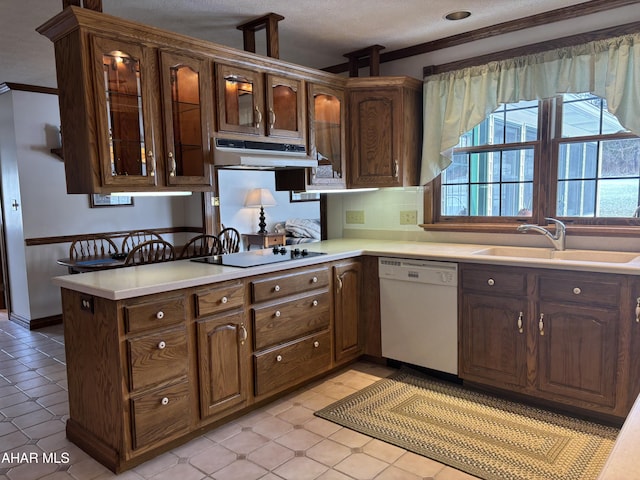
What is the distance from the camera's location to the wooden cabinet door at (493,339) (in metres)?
2.85

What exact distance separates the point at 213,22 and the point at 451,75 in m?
1.76

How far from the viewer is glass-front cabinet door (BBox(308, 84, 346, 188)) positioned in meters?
3.56

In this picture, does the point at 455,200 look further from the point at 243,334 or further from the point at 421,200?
the point at 243,334

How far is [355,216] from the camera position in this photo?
4285 mm

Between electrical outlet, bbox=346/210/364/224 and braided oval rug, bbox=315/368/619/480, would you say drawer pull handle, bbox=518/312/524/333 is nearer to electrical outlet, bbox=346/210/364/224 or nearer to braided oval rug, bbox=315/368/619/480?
braided oval rug, bbox=315/368/619/480

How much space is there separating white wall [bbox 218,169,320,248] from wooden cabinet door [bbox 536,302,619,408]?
4.05m

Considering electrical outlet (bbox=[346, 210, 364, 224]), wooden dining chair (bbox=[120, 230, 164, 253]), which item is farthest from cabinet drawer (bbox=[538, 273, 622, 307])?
wooden dining chair (bbox=[120, 230, 164, 253])

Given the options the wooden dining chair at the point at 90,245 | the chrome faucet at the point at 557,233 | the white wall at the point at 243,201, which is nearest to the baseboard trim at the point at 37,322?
the wooden dining chair at the point at 90,245

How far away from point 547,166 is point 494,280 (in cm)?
95

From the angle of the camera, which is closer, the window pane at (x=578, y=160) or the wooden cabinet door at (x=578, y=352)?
the wooden cabinet door at (x=578, y=352)

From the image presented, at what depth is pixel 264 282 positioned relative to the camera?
282 cm

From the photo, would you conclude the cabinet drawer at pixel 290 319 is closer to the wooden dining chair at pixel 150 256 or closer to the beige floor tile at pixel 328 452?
the beige floor tile at pixel 328 452

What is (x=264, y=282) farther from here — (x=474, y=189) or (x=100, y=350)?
(x=474, y=189)

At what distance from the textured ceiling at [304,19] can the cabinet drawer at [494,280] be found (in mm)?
1666
